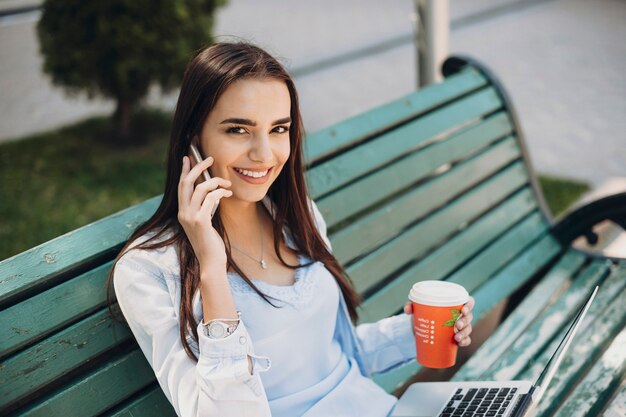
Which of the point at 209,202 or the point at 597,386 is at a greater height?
the point at 209,202

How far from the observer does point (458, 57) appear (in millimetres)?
3764

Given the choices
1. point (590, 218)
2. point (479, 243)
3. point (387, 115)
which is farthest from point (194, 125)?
point (590, 218)

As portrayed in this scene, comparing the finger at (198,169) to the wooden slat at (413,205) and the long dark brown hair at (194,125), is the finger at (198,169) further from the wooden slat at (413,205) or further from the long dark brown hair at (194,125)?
the wooden slat at (413,205)

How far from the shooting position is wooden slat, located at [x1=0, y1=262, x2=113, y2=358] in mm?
1842

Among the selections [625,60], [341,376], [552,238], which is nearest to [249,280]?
[341,376]

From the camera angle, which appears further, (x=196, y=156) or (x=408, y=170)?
(x=408, y=170)

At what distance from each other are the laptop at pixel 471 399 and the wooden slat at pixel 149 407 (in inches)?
24.6

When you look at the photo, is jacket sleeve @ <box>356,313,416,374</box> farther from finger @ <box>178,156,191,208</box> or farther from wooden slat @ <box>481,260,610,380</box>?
finger @ <box>178,156,191,208</box>

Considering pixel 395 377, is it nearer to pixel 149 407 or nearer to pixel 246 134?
pixel 149 407

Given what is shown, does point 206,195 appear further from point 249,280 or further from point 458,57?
point 458,57

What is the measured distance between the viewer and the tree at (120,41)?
19.0 ft

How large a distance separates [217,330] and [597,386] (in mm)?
1359

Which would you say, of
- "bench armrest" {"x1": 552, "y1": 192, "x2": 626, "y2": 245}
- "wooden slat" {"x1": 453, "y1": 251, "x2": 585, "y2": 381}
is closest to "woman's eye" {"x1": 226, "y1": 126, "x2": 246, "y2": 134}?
"wooden slat" {"x1": 453, "y1": 251, "x2": 585, "y2": 381}

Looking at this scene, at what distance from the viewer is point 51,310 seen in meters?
1.93
